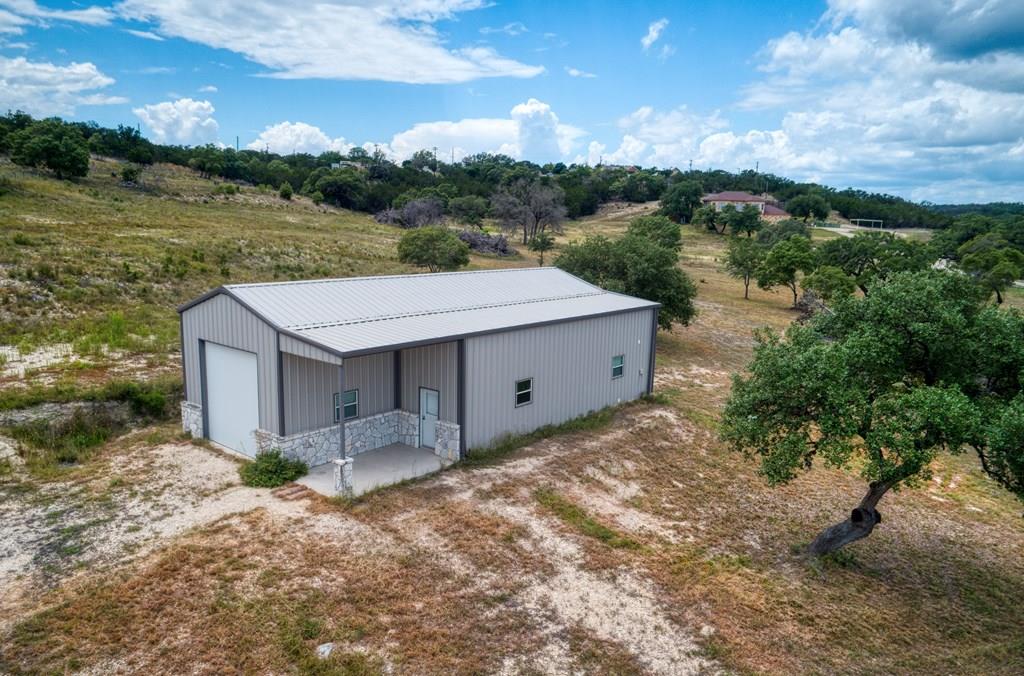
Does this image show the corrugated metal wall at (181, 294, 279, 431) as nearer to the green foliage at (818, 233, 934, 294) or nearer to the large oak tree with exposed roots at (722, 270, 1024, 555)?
the large oak tree with exposed roots at (722, 270, 1024, 555)

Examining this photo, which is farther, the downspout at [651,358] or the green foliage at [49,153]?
the green foliage at [49,153]

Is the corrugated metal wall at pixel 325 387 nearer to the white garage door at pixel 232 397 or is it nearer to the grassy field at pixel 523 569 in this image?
the white garage door at pixel 232 397

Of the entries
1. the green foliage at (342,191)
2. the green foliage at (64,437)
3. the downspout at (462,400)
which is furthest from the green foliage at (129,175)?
the downspout at (462,400)

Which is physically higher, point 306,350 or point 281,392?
point 306,350

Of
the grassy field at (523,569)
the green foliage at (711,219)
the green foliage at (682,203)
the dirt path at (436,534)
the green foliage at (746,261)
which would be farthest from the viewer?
the green foliage at (682,203)

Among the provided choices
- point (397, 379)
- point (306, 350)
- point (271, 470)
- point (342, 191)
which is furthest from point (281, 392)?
point (342, 191)

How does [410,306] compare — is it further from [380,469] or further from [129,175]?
[129,175]
